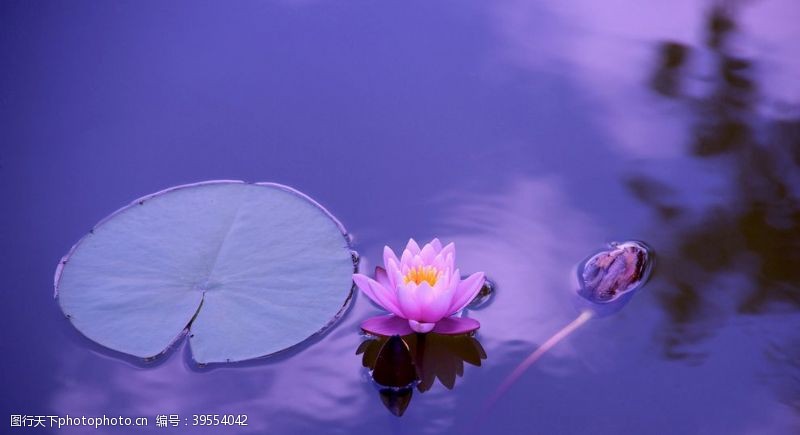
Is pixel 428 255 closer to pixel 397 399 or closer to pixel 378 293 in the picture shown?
pixel 378 293

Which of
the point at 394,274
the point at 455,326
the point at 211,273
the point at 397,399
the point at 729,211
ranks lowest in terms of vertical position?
the point at 397,399

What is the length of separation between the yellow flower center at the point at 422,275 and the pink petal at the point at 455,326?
0.36 ft

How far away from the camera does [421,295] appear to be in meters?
1.76

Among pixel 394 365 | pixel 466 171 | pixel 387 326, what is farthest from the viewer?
pixel 466 171

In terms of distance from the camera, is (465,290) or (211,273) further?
(211,273)

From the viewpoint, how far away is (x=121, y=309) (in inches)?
76.1

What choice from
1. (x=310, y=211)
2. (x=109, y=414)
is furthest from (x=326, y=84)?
(x=109, y=414)

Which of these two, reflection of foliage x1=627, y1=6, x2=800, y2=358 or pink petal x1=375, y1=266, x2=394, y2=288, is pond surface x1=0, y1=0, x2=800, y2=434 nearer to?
reflection of foliage x1=627, y1=6, x2=800, y2=358

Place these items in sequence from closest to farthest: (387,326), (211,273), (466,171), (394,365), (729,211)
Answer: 1. (394,365)
2. (387,326)
3. (211,273)
4. (729,211)
5. (466,171)

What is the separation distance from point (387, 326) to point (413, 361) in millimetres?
114

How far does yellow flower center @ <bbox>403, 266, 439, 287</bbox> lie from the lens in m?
1.85

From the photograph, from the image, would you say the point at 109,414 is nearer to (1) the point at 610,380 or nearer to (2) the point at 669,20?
(1) the point at 610,380

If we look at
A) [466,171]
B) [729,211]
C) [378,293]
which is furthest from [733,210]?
[378,293]

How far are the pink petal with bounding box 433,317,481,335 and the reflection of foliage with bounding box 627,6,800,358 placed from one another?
0.53 m
